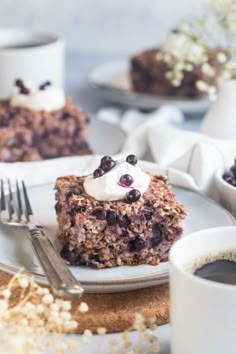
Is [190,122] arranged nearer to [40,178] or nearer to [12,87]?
[12,87]

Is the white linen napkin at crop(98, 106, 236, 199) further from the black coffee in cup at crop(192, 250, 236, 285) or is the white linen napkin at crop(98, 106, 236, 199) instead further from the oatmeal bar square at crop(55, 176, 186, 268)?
the black coffee in cup at crop(192, 250, 236, 285)

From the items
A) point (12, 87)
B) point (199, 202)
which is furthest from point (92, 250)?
point (12, 87)

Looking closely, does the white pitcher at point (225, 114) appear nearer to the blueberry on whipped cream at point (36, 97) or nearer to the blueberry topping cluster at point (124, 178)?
the blueberry on whipped cream at point (36, 97)

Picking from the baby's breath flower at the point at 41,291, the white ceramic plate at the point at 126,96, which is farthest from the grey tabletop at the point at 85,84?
the baby's breath flower at the point at 41,291

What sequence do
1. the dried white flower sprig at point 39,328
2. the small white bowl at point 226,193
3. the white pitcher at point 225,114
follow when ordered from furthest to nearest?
the white pitcher at point 225,114, the small white bowl at point 226,193, the dried white flower sprig at point 39,328

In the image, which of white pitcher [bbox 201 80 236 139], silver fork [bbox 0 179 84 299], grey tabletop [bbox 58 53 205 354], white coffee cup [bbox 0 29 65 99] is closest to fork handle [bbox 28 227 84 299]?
silver fork [bbox 0 179 84 299]

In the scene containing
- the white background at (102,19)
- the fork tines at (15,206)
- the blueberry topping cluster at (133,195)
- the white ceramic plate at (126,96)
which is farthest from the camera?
the white background at (102,19)

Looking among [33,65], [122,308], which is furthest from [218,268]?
[33,65]
